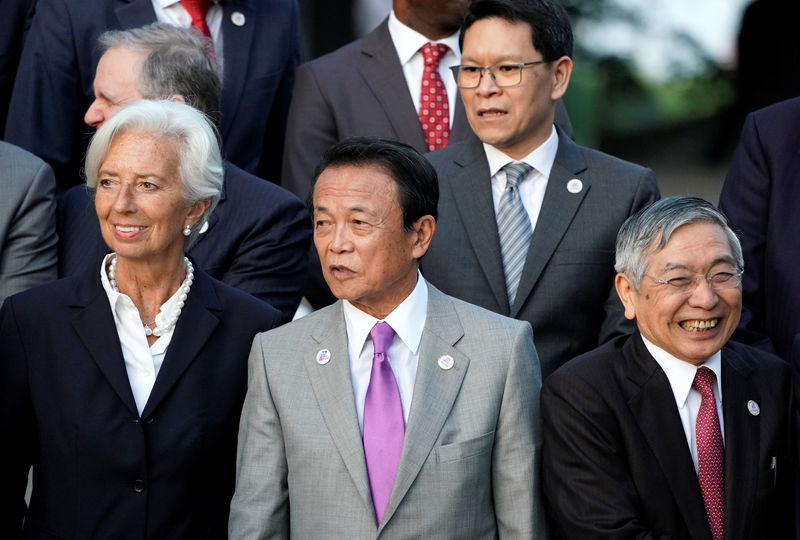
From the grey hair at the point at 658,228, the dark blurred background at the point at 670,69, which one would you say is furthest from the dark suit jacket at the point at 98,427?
the dark blurred background at the point at 670,69

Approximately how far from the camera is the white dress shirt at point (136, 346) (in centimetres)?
375

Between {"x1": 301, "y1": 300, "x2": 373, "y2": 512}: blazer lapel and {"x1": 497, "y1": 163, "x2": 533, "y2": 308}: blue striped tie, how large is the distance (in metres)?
0.74

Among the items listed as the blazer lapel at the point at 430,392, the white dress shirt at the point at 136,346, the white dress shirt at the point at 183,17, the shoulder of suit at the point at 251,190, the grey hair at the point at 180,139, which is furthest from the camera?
the white dress shirt at the point at 183,17

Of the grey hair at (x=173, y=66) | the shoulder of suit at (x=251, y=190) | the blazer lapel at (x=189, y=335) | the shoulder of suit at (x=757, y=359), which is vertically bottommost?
the blazer lapel at (x=189, y=335)

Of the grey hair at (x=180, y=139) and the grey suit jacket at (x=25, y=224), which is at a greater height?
the grey hair at (x=180, y=139)

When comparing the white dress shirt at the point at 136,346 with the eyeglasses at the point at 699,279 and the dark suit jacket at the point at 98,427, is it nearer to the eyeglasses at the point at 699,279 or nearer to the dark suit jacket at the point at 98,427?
the dark suit jacket at the point at 98,427

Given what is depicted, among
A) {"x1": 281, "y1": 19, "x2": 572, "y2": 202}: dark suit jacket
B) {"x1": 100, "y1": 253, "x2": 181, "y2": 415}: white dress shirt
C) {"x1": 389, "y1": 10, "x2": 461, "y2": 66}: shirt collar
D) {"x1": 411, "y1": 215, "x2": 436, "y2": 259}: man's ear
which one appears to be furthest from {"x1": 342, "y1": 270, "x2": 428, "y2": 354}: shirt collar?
{"x1": 389, "y1": 10, "x2": 461, "y2": 66}: shirt collar

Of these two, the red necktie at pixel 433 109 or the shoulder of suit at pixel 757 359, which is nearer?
the shoulder of suit at pixel 757 359

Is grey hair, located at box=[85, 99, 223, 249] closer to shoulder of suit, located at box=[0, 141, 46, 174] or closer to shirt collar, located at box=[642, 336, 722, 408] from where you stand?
shoulder of suit, located at box=[0, 141, 46, 174]

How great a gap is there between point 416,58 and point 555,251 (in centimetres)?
122

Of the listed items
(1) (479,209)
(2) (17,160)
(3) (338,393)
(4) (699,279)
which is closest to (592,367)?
(4) (699,279)

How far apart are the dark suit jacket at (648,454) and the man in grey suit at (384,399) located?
11 cm

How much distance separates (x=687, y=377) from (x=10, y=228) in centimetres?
208

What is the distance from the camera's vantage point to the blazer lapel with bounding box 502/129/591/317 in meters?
4.36
